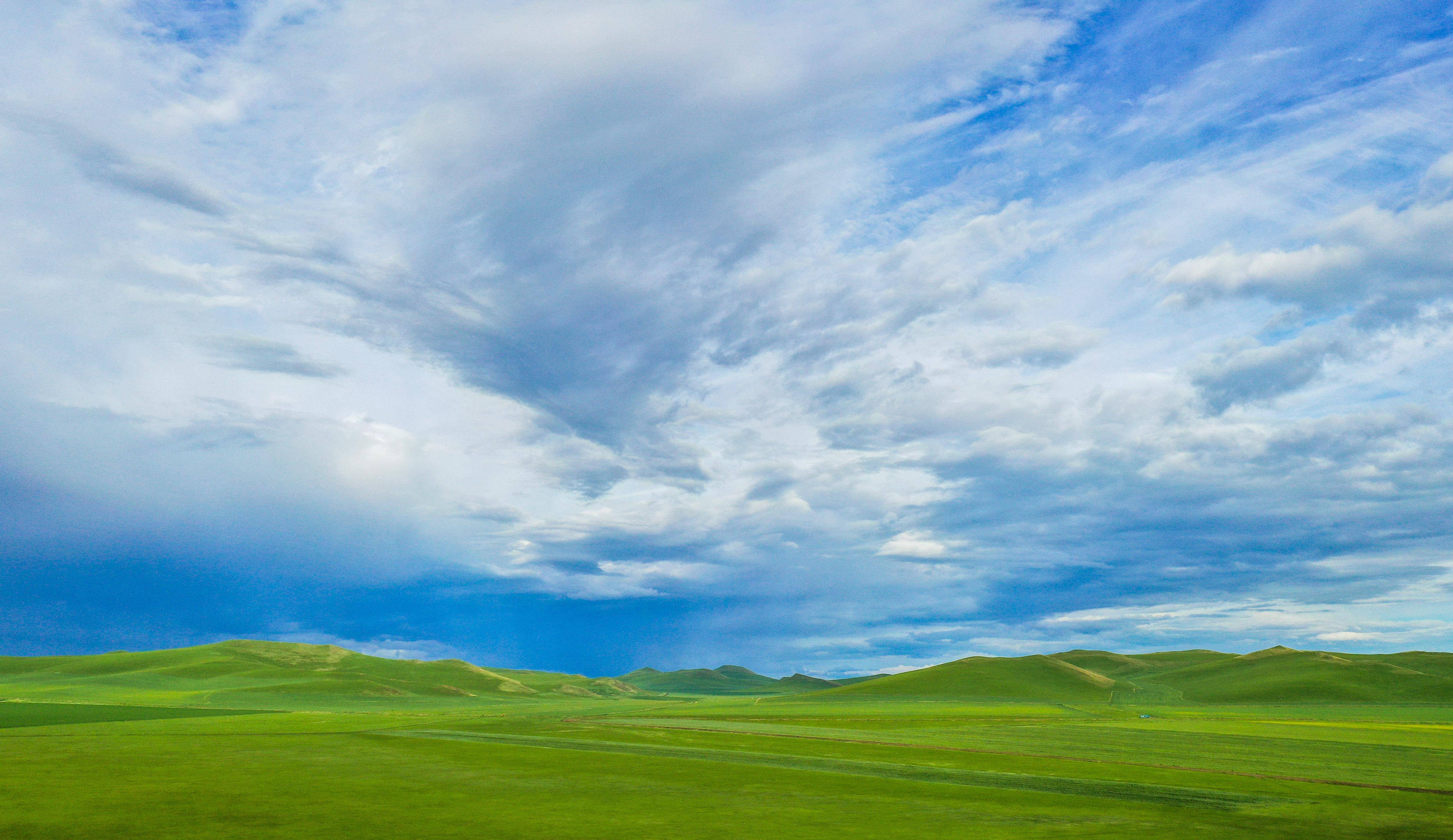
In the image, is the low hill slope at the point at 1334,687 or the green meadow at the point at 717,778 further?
the low hill slope at the point at 1334,687

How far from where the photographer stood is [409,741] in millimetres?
61781

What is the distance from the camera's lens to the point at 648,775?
40531mm

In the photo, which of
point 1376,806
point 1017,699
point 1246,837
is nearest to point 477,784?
point 1246,837

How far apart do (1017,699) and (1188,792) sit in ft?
485

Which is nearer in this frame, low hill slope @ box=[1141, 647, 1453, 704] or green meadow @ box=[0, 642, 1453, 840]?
green meadow @ box=[0, 642, 1453, 840]

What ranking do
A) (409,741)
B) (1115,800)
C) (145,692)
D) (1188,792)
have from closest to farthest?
(1115,800)
(1188,792)
(409,741)
(145,692)

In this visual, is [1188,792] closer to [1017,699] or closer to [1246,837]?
[1246,837]

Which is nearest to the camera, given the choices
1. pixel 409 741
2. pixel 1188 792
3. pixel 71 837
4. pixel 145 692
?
pixel 71 837

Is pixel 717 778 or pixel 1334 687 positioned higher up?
pixel 717 778

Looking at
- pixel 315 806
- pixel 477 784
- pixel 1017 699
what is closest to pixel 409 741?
pixel 477 784

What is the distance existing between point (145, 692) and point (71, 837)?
590 ft

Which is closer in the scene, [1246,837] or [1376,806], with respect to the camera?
[1246,837]

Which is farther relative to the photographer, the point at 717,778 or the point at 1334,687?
the point at 1334,687

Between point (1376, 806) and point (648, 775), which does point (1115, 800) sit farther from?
point (648, 775)
